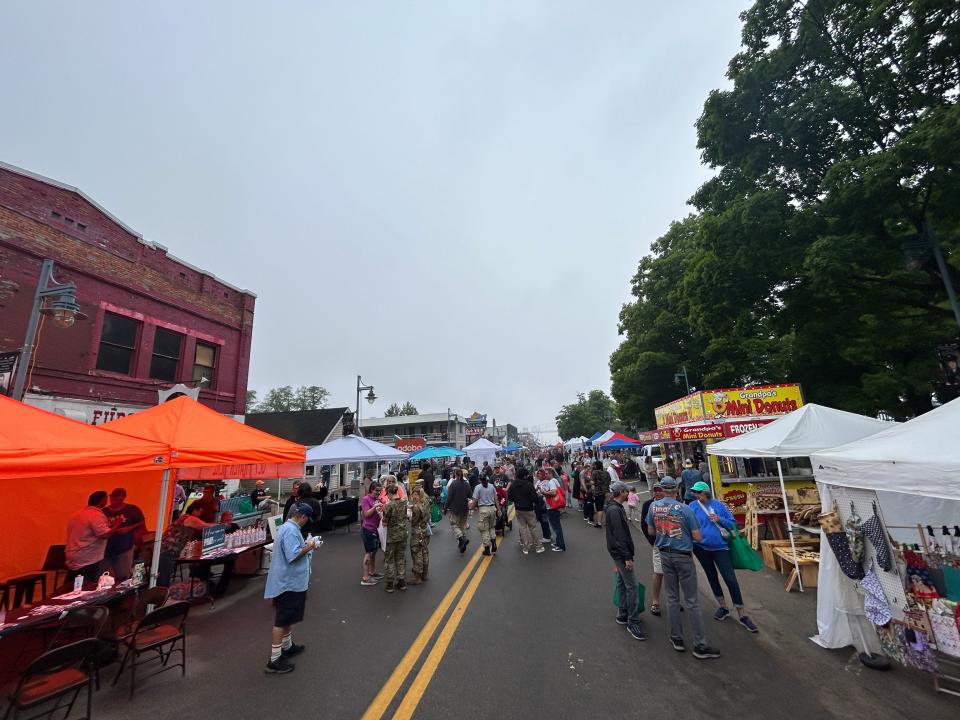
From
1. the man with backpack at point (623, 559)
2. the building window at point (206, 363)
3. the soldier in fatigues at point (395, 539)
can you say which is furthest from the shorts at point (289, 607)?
the building window at point (206, 363)

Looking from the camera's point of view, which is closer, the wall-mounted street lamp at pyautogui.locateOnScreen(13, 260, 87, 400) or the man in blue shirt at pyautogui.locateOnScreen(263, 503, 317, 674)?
the man in blue shirt at pyautogui.locateOnScreen(263, 503, 317, 674)

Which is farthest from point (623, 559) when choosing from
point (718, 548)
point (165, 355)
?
point (165, 355)

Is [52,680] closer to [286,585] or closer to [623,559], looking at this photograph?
[286,585]

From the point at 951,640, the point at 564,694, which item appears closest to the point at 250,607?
the point at 564,694

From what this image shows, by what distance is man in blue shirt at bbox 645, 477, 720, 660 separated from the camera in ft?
14.3

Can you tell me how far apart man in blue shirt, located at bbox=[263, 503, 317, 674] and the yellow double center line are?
1.26 m

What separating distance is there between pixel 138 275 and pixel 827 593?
752 inches

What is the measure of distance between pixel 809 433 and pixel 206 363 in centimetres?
1933

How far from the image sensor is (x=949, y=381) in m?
14.6

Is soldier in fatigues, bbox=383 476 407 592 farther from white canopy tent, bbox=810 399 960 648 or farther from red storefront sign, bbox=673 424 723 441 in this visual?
red storefront sign, bbox=673 424 723 441

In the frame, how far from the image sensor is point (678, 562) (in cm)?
463

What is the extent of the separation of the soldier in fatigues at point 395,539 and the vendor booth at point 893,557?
571cm

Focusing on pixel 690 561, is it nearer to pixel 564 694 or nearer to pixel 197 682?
pixel 564 694

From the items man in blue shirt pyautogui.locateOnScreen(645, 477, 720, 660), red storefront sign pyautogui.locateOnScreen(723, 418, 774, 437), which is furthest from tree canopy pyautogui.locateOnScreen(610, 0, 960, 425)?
man in blue shirt pyautogui.locateOnScreen(645, 477, 720, 660)
